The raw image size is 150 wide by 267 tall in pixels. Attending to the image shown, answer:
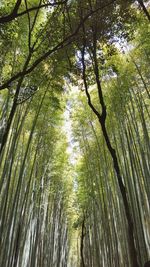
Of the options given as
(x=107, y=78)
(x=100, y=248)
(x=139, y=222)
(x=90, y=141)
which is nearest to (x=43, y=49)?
(x=107, y=78)

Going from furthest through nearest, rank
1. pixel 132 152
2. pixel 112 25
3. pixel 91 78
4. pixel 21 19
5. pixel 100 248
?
pixel 100 248, pixel 132 152, pixel 21 19, pixel 91 78, pixel 112 25

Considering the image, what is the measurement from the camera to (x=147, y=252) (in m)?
4.73

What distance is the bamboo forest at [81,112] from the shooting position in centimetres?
359

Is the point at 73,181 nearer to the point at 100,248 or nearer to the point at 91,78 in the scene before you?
the point at 100,248

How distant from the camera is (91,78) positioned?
4.54 meters

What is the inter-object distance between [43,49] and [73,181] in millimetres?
9902

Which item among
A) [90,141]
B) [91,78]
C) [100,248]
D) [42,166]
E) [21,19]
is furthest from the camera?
[100,248]

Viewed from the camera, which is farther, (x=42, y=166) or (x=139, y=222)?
(x=42, y=166)

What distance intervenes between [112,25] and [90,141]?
5.35m

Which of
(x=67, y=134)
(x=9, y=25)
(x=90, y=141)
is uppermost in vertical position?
(x=67, y=134)

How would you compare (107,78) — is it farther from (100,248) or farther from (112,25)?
(100,248)

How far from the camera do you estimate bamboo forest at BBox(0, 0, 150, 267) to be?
3590 millimetres

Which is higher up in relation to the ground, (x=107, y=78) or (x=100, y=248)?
(x=107, y=78)

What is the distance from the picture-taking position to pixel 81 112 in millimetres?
7918
